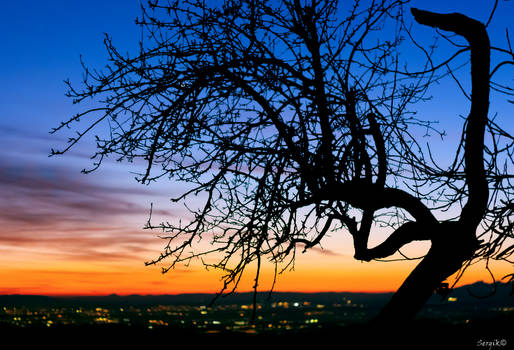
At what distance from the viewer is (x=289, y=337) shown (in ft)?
22.7

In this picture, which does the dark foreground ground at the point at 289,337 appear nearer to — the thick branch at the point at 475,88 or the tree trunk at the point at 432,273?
the tree trunk at the point at 432,273

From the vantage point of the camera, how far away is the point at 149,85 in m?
6.05

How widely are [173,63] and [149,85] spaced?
1.31 ft

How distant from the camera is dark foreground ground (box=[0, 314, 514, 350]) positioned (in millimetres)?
5551

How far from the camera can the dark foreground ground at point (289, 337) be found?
555cm

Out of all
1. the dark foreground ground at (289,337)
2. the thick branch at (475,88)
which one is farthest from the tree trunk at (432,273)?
the thick branch at (475,88)

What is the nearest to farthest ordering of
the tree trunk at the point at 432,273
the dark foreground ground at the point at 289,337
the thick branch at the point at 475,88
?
the thick branch at the point at 475,88 < the dark foreground ground at the point at 289,337 < the tree trunk at the point at 432,273

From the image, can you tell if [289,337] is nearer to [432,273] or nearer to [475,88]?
[432,273]

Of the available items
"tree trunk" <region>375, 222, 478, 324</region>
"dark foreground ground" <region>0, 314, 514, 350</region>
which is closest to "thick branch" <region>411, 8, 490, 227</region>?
"tree trunk" <region>375, 222, 478, 324</region>

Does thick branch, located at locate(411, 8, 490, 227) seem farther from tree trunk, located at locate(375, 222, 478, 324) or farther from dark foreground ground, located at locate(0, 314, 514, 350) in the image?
dark foreground ground, located at locate(0, 314, 514, 350)

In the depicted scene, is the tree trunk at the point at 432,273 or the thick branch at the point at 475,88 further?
the tree trunk at the point at 432,273

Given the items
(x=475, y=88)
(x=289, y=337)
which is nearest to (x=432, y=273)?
(x=475, y=88)

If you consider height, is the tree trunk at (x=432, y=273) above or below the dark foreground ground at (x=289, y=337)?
Result: above

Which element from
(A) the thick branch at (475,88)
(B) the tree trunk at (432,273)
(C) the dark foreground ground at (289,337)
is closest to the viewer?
(A) the thick branch at (475,88)
